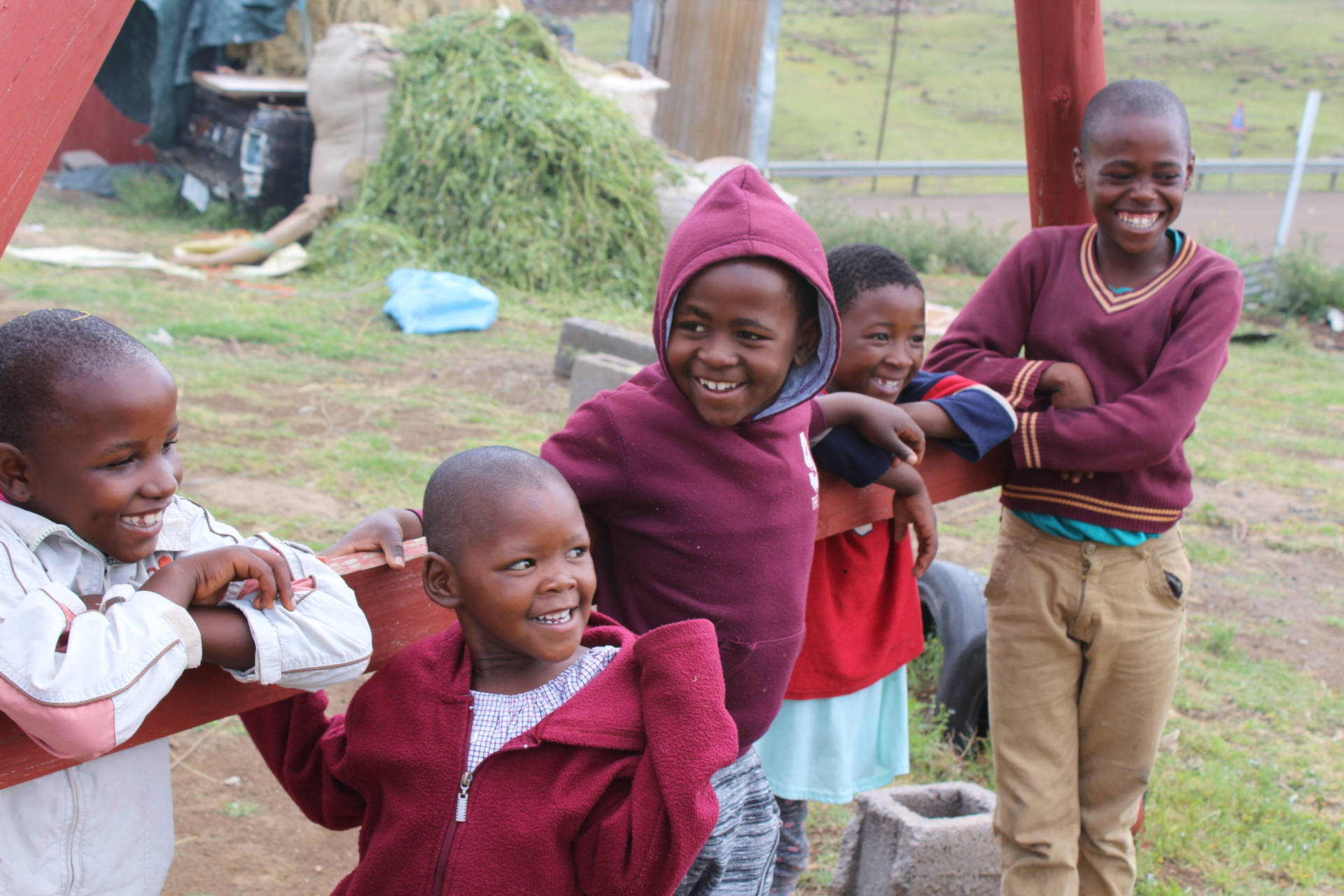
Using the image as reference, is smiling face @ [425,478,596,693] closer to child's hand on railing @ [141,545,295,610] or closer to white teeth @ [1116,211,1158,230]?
child's hand on railing @ [141,545,295,610]

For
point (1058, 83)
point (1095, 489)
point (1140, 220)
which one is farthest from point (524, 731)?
point (1058, 83)

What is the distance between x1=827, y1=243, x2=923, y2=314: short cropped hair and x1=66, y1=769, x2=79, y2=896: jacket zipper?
1.47 metres

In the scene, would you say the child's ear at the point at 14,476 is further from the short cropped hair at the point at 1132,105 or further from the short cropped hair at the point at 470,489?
the short cropped hair at the point at 1132,105

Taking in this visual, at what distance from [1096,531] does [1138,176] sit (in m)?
0.72

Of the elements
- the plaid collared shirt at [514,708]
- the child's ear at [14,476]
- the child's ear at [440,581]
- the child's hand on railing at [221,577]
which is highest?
the child's ear at [14,476]

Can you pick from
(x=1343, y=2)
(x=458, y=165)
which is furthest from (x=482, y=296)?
(x=1343, y=2)

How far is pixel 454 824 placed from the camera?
1423 mm

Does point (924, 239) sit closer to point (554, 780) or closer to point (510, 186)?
point (510, 186)

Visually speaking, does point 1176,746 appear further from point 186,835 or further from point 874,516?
point 186,835

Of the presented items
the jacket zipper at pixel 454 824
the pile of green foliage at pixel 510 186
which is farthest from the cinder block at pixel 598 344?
the jacket zipper at pixel 454 824

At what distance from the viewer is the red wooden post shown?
2664mm

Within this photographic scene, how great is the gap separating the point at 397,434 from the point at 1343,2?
50.8 meters

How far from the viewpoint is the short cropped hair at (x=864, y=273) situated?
215 centimetres

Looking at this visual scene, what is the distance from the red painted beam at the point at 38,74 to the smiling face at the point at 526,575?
622 millimetres
